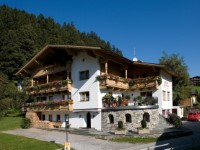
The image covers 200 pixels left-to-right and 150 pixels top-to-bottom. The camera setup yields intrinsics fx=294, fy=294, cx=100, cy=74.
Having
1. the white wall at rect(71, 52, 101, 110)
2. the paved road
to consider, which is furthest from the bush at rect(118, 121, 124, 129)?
the white wall at rect(71, 52, 101, 110)

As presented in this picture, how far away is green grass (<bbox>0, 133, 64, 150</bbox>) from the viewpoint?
955 inches

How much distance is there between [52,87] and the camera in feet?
124

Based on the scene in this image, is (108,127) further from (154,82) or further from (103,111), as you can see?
(154,82)

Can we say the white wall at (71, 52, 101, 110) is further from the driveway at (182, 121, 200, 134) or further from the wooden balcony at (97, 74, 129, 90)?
the driveway at (182, 121, 200, 134)

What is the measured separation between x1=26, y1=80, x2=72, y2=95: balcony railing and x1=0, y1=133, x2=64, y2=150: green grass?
8566mm

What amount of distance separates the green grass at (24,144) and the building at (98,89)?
7.60m

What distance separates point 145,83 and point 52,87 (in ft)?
39.8

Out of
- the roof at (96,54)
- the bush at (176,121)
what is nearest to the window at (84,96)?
the roof at (96,54)

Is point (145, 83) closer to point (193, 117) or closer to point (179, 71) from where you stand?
point (193, 117)

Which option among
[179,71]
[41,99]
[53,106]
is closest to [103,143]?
[53,106]

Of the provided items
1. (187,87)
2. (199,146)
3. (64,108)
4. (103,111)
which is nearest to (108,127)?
(103,111)

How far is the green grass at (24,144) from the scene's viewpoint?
2426 cm

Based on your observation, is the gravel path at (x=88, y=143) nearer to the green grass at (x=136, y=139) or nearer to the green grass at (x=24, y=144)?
the green grass at (x=136, y=139)

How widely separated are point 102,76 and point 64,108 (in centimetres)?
688
